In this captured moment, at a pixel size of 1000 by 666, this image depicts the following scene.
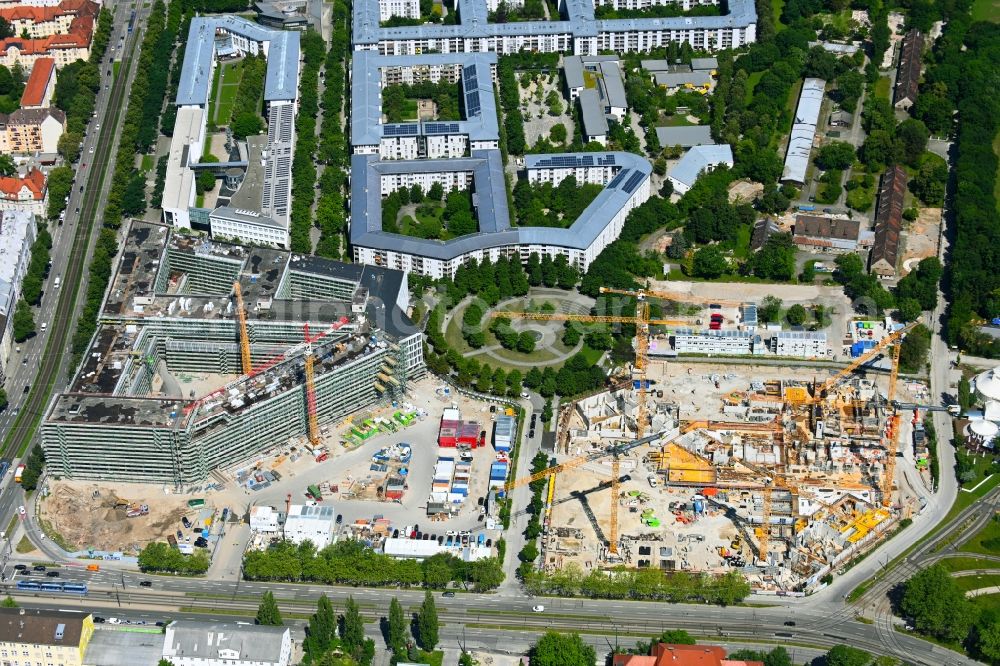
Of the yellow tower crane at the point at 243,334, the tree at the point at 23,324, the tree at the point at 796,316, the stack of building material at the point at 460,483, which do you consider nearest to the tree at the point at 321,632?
the stack of building material at the point at 460,483

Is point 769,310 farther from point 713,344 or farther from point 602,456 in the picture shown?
point 602,456

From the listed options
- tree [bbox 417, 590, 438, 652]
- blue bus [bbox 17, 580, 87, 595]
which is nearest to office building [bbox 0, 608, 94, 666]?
blue bus [bbox 17, 580, 87, 595]

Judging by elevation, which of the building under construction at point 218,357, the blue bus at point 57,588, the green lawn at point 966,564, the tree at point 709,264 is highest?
the tree at point 709,264

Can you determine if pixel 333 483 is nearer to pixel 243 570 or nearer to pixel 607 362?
pixel 243 570

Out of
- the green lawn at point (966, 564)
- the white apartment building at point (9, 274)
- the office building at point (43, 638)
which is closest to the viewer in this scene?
the office building at point (43, 638)

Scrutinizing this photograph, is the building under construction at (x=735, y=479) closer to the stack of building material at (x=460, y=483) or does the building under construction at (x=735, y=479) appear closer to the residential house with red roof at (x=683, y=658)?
the stack of building material at (x=460, y=483)

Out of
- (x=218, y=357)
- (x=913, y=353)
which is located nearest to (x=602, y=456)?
(x=913, y=353)

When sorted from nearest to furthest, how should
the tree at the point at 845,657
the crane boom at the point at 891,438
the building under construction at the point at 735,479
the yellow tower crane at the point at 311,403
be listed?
the tree at the point at 845,657, the building under construction at the point at 735,479, the crane boom at the point at 891,438, the yellow tower crane at the point at 311,403
